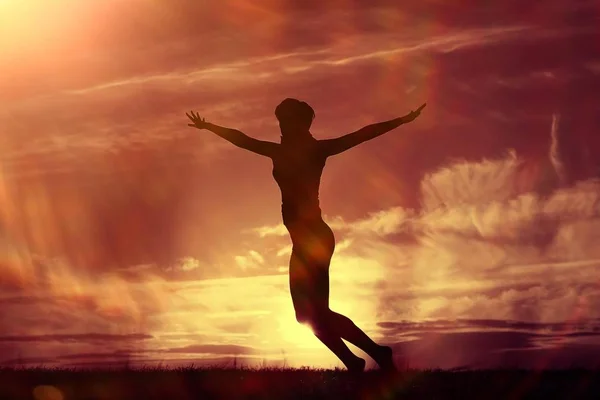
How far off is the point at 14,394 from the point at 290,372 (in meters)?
3.86

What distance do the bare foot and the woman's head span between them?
295cm

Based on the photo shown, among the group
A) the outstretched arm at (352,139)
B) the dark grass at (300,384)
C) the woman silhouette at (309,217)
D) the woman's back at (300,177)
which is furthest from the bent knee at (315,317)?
the outstretched arm at (352,139)

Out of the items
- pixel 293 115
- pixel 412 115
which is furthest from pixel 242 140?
pixel 412 115

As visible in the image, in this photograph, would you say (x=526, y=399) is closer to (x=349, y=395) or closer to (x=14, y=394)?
(x=349, y=395)

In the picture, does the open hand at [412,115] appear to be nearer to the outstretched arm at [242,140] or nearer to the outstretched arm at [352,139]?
the outstretched arm at [352,139]

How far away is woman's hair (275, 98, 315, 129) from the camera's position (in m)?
11.7

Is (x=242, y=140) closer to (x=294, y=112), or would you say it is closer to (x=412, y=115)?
(x=294, y=112)

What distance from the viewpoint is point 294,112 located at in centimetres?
1168

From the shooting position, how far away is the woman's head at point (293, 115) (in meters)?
11.7

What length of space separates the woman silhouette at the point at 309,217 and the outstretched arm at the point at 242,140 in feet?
0.05

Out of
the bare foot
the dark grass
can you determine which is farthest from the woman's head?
the dark grass

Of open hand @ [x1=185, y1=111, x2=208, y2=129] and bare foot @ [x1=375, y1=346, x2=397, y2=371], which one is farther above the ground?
open hand @ [x1=185, y1=111, x2=208, y2=129]

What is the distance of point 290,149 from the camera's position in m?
11.8

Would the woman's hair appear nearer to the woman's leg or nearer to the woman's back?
the woman's back
